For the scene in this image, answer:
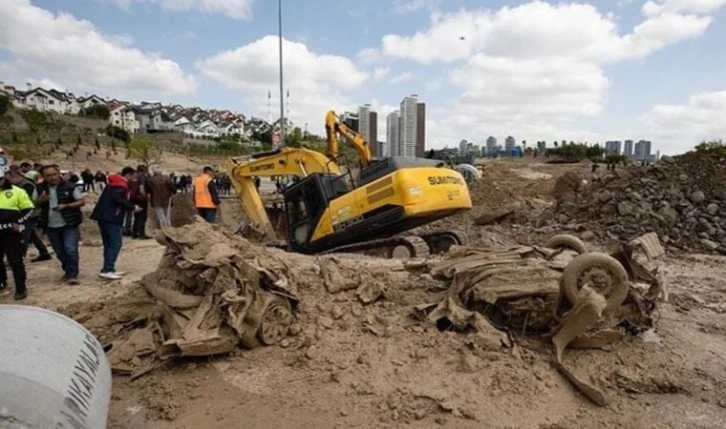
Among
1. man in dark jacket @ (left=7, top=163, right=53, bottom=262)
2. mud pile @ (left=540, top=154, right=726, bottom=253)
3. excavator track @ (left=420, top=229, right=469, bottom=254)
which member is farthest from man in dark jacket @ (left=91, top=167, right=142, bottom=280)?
mud pile @ (left=540, top=154, right=726, bottom=253)

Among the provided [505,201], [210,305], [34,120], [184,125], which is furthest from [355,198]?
[184,125]

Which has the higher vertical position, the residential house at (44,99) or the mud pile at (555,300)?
the residential house at (44,99)

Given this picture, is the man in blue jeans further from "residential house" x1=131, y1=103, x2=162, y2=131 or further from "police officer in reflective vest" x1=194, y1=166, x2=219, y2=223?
Answer: "residential house" x1=131, y1=103, x2=162, y2=131

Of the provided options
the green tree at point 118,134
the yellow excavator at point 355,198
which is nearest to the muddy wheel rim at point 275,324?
the yellow excavator at point 355,198

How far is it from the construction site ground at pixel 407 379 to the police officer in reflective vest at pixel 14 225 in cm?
147

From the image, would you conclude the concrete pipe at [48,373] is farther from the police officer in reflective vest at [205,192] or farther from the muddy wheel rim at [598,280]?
the police officer in reflective vest at [205,192]

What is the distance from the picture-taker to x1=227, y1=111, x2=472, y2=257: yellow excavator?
7246mm

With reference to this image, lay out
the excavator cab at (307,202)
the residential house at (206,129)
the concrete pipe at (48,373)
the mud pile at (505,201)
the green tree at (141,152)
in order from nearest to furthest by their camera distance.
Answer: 1. the concrete pipe at (48,373)
2. the excavator cab at (307,202)
3. the mud pile at (505,201)
4. the green tree at (141,152)
5. the residential house at (206,129)

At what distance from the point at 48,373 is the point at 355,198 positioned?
5771 millimetres

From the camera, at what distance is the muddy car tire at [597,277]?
3.97 meters

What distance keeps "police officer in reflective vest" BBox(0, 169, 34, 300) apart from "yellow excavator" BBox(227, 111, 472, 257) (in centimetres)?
397

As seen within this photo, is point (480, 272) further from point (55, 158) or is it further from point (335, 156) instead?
point (55, 158)

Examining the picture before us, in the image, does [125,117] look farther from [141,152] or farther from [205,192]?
[205,192]

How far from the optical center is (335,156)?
8836 mm
